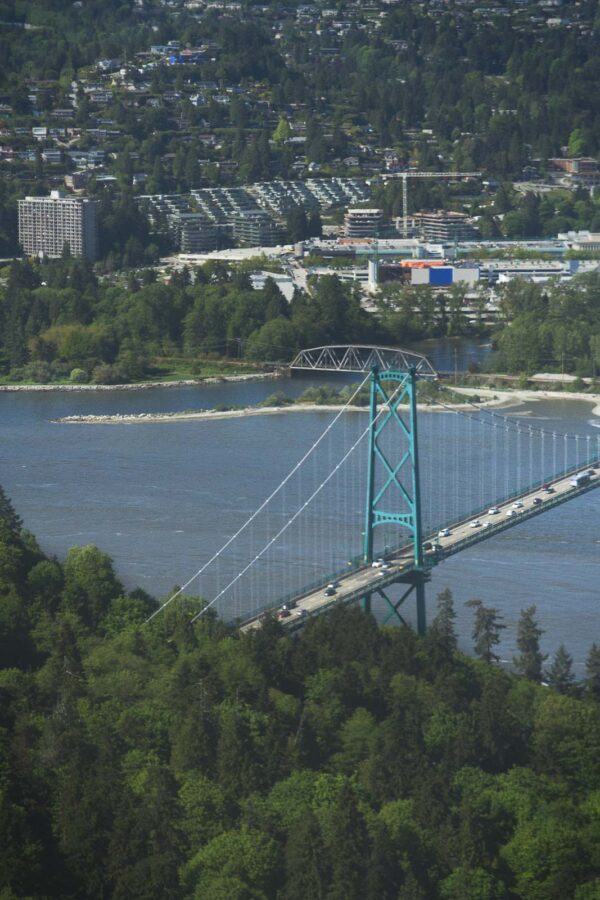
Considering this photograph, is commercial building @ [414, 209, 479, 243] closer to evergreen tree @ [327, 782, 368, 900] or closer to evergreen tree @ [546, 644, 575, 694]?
evergreen tree @ [546, 644, 575, 694]

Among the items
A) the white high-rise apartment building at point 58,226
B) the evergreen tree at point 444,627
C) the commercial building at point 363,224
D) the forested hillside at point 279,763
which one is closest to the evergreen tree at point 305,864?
the forested hillside at point 279,763

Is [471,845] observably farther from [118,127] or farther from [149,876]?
[118,127]

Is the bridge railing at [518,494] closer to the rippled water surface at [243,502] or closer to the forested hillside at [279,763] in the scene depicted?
the rippled water surface at [243,502]

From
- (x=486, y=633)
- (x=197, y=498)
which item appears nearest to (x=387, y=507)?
(x=197, y=498)

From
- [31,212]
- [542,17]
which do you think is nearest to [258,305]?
[31,212]

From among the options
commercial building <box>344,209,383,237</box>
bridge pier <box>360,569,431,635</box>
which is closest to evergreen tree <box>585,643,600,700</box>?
bridge pier <box>360,569,431,635</box>

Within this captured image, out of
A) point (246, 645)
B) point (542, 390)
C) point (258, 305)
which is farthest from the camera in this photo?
point (258, 305)
